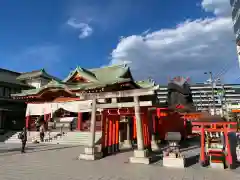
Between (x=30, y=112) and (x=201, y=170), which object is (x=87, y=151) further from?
(x=30, y=112)

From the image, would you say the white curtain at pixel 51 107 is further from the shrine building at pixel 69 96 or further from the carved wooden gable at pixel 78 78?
the carved wooden gable at pixel 78 78

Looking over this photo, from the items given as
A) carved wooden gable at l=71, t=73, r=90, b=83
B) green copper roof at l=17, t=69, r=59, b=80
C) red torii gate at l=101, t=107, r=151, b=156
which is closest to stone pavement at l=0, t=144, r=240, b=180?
red torii gate at l=101, t=107, r=151, b=156

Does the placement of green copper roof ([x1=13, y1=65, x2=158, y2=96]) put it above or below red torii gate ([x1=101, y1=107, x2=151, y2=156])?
above

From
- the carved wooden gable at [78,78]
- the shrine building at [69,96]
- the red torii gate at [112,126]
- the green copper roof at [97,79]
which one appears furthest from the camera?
the carved wooden gable at [78,78]


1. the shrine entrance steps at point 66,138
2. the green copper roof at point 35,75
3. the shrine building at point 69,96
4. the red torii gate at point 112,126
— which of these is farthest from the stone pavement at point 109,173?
the green copper roof at point 35,75

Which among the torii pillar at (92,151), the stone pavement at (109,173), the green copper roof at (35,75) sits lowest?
the stone pavement at (109,173)

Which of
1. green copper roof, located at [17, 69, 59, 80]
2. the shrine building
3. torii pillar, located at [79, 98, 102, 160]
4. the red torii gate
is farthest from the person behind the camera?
green copper roof, located at [17, 69, 59, 80]

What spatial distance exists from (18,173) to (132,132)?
11.5 meters

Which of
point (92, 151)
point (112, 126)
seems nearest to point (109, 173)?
point (92, 151)

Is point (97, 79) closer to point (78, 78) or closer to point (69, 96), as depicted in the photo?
point (78, 78)

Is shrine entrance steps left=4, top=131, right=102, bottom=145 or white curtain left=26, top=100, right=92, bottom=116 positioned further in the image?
white curtain left=26, top=100, right=92, bottom=116

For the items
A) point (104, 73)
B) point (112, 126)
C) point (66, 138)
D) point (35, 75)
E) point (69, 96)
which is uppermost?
point (35, 75)

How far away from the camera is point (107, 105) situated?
38.8 ft

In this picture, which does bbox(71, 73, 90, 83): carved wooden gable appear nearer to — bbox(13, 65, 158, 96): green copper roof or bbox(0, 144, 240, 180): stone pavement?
bbox(13, 65, 158, 96): green copper roof
